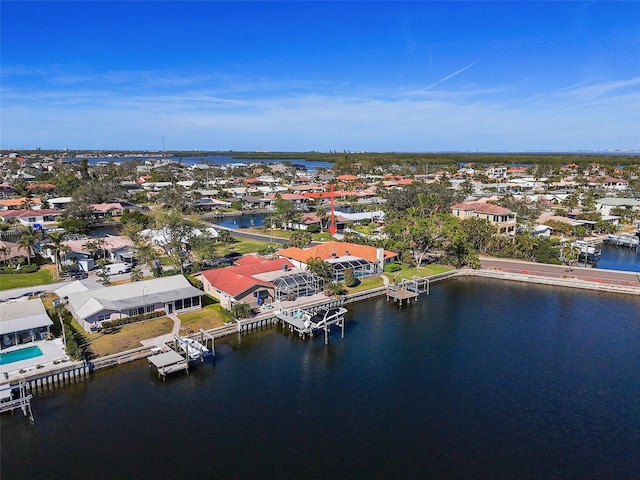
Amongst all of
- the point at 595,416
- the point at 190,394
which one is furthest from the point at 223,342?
the point at 595,416

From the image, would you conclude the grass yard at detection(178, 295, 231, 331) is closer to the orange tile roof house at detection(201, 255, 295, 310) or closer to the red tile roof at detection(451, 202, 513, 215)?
the orange tile roof house at detection(201, 255, 295, 310)

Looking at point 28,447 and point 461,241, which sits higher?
point 461,241

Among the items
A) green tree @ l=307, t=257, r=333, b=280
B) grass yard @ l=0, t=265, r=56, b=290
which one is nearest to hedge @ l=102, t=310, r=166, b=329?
green tree @ l=307, t=257, r=333, b=280

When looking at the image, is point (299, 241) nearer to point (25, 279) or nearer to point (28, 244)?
point (25, 279)

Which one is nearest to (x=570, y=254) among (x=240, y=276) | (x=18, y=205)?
(x=240, y=276)

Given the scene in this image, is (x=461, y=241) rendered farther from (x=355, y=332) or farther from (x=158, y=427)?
(x=158, y=427)

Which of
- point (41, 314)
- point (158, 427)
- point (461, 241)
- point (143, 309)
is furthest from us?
point (461, 241)

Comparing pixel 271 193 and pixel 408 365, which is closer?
pixel 408 365
